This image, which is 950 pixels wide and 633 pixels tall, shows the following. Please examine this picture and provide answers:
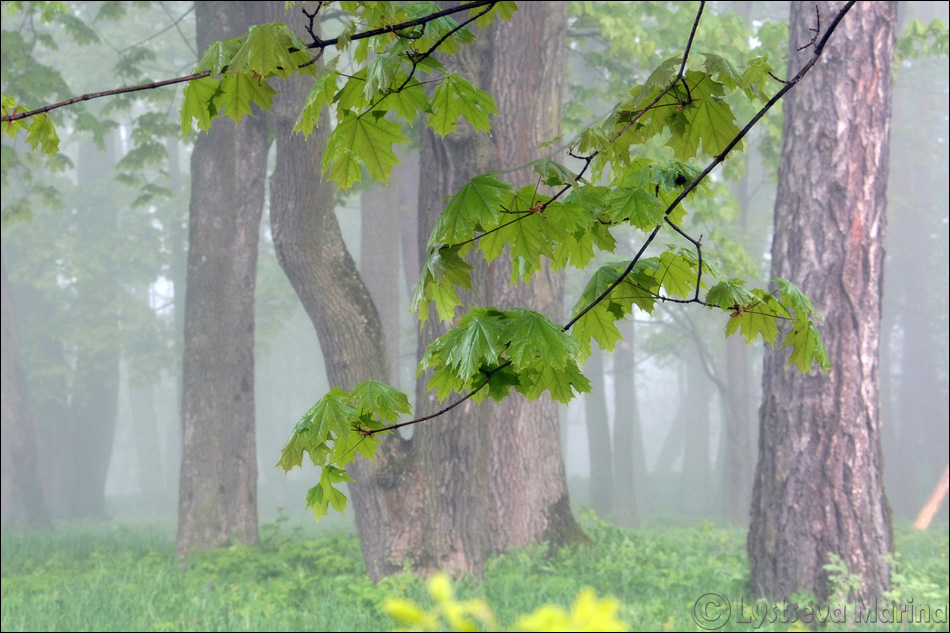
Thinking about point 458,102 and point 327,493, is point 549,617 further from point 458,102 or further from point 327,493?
point 327,493

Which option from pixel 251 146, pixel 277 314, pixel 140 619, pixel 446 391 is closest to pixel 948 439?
pixel 277 314

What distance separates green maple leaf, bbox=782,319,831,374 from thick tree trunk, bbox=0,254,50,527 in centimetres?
1611

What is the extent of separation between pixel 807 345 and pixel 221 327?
768cm

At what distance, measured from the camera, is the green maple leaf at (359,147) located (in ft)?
6.51

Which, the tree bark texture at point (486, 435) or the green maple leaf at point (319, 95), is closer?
the green maple leaf at point (319, 95)

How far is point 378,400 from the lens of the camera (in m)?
2.13

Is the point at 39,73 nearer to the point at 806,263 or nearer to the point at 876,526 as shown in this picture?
the point at 806,263

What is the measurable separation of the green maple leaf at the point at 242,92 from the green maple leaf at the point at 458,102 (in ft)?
1.44

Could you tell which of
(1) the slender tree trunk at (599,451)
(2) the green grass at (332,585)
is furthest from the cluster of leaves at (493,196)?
(1) the slender tree trunk at (599,451)

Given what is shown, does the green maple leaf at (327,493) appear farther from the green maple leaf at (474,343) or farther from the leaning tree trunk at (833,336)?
the leaning tree trunk at (833,336)

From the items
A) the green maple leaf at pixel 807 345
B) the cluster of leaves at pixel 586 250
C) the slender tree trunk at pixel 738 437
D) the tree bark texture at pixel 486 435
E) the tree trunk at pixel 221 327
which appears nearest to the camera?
the cluster of leaves at pixel 586 250

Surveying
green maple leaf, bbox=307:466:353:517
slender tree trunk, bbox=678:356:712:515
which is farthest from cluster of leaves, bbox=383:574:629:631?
slender tree trunk, bbox=678:356:712:515

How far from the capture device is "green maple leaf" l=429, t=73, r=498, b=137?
79.3 inches

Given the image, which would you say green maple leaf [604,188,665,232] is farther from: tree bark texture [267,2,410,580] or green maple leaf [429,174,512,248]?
tree bark texture [267,2,410,580]
